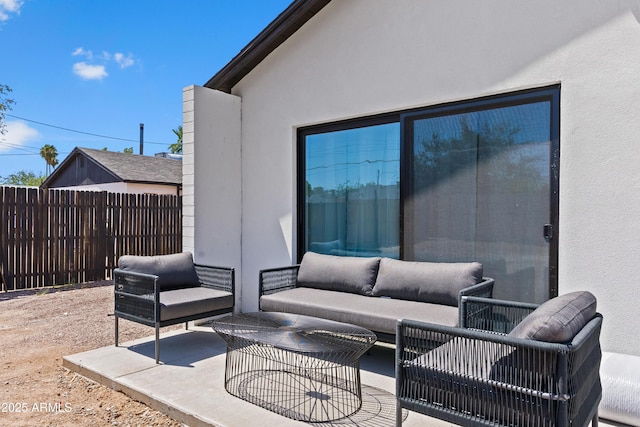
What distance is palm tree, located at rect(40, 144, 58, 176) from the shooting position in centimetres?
3719

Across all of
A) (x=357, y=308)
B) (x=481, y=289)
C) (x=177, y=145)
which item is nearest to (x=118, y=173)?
(x=357, y=308)

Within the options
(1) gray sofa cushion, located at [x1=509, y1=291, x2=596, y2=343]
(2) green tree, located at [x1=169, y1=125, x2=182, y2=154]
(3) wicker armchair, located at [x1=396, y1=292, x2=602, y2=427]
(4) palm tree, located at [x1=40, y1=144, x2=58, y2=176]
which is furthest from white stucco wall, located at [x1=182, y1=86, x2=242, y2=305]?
(4) palm tree, located at [x1=40, y1=144, x2=58, y2=176]

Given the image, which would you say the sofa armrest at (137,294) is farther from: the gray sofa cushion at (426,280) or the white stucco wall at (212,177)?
the gray sofa cushion at (426,280)

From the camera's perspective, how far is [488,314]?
126 inches

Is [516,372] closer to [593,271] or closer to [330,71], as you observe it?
[593,271]

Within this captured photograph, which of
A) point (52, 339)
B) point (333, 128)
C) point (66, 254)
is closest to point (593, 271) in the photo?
point (333, 128)

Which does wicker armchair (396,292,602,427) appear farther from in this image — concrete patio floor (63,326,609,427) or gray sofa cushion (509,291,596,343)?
concrete patio floor (63,326,609,427)

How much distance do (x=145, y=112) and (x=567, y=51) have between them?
3824 centimetres

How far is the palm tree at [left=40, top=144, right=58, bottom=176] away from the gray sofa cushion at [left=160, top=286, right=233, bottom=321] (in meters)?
40.3

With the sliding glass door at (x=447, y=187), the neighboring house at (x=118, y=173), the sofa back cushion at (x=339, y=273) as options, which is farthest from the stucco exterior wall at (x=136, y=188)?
the sofa back cushion at (x=339, y=273)

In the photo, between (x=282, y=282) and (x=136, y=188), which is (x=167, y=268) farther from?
(x=136, y=188)

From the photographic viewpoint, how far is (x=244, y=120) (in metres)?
5.85

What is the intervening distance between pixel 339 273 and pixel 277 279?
2.29 feet

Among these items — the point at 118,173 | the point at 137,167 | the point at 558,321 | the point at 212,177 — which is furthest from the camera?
the point at 137,167
